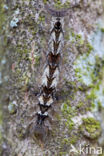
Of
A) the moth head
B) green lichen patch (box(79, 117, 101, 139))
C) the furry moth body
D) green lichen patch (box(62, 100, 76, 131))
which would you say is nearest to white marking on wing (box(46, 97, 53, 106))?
the furry moth body

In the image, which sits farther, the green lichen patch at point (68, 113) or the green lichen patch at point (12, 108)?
the green lichen patch at point (12, 108)

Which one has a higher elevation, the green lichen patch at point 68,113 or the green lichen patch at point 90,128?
the green lichen patch at point 68,113

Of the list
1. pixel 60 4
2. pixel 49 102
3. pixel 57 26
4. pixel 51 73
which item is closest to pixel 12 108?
pixel 49 102

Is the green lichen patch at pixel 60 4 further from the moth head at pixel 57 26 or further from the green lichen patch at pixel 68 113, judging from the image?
the green lichen patch at pixel 68 113

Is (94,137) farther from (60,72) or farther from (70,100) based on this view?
(60,72)

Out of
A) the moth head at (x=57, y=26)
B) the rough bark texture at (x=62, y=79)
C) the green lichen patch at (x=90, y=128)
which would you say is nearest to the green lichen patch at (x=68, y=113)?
the rough bark texture at (x=62, y=79)

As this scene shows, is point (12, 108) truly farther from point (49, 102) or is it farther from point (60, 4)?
point (60, 4)

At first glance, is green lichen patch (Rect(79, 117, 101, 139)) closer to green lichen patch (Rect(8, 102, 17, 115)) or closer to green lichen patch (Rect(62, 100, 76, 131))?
green lichen patch (Rect(62, 100, 76, 131))
